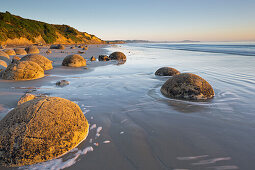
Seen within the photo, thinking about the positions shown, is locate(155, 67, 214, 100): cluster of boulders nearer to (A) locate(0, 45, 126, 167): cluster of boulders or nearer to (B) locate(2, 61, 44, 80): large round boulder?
(A) locate(0, 45, 126, 167): cluster of boulders

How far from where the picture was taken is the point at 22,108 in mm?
2289

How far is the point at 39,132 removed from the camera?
6.81 feet

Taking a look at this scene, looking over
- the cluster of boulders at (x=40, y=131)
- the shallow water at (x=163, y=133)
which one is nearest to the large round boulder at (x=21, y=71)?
the shallow water at (x=163, y=133)

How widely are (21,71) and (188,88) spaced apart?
5569 mm

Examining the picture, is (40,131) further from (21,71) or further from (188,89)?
(21,71)

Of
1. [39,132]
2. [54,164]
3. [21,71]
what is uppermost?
[21,71]

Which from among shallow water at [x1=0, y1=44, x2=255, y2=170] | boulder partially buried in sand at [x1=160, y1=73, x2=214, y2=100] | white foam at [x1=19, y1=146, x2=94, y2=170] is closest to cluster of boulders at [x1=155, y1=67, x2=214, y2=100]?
boulder partially buried in sand at [x1=160, y1=73, x2=214, y2=100]

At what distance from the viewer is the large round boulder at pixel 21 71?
5.82 m

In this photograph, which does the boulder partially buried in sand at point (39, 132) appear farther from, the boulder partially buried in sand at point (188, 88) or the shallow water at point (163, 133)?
the boulder partially buried in sand at point (188, 88)

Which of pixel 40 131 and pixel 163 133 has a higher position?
pixel 40 131

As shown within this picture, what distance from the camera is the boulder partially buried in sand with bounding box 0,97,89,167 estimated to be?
6.36ft

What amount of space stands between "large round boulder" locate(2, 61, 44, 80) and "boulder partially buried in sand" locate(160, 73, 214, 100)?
4.81m

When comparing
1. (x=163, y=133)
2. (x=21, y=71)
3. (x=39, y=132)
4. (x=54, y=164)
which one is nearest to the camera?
(x=54, y=164)

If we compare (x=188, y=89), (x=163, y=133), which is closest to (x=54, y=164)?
(x=163, y=133)
